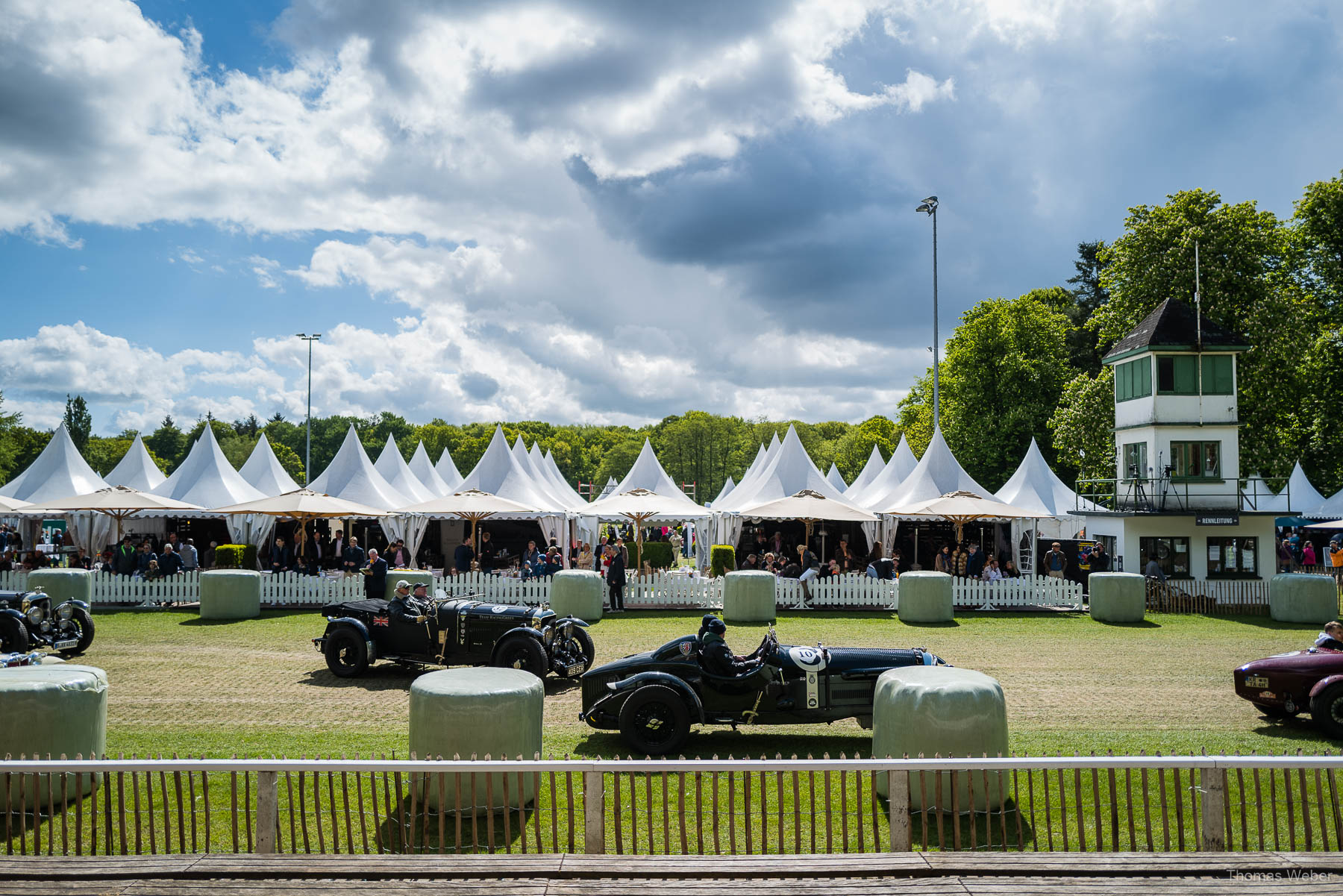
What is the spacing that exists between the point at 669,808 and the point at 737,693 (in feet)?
7.55

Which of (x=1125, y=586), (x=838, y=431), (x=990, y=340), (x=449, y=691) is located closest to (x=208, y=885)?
(x=449, y=691)

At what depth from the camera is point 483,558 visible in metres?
30.1

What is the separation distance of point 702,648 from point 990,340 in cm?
4018

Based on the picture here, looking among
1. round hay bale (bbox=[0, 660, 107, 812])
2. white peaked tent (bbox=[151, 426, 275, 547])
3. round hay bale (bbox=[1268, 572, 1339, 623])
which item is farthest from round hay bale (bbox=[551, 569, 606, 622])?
white peaked tent (bbox=[151, 426, 275, 547])

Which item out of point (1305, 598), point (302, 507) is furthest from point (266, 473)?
point (1305, 598)

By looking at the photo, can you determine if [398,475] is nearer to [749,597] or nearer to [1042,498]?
[749,597]

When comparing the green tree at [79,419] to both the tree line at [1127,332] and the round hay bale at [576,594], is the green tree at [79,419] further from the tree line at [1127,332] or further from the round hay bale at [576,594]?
the round hay bale at [576,594]

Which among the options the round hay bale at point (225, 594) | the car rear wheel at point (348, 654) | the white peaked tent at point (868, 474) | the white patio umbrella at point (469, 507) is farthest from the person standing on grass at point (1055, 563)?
the round hay bale at point (225, 594)

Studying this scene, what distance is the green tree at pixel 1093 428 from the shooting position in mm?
32438

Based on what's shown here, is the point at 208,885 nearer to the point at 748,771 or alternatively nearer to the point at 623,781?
the point at 748,771

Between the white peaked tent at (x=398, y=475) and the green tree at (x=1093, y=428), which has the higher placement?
the green tree at (x=1093, y=428)

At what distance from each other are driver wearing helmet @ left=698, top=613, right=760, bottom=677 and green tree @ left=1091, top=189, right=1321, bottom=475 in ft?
84.3

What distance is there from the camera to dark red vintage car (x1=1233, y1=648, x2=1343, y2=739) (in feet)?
32.8

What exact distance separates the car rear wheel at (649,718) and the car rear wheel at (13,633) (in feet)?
34.5
